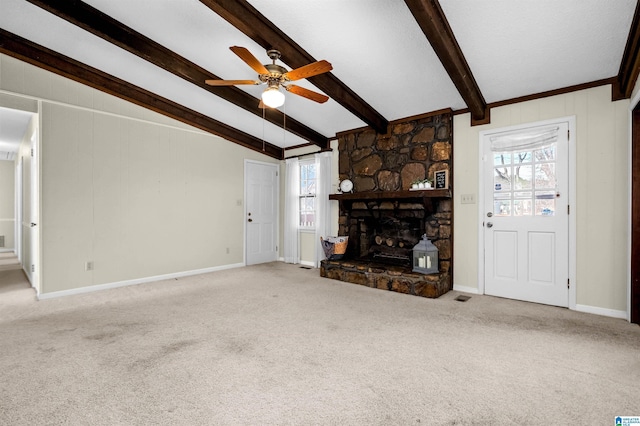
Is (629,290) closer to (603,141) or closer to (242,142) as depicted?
(603,141)

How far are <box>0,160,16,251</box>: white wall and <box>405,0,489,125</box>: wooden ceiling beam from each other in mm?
10320

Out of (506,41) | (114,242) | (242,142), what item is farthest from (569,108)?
(114,242)

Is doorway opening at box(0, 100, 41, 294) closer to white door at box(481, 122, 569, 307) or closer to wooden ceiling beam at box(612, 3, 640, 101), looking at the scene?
white door at box(481, 122, 569, 307)

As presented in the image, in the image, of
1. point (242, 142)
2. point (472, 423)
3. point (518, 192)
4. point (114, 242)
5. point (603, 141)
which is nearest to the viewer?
point (472, 423)

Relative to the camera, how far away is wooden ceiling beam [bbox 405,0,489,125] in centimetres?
238

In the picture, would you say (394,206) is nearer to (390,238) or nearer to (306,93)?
(390,238)

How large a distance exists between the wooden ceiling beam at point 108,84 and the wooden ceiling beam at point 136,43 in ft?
3.59

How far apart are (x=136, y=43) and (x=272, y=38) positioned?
61.3 inches

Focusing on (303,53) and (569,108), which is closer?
(303,53)

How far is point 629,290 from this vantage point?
10.0 feet

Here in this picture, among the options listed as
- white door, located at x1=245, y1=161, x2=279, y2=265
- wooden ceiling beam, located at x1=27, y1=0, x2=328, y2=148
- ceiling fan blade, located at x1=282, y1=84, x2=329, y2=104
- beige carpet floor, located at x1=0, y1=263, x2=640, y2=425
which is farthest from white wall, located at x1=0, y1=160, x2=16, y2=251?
ceiling fan blade, located at x1=282, y1=84, x2=329, y2=104

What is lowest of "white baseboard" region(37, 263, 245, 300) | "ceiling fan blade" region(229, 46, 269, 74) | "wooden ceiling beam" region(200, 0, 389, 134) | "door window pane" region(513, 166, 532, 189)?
"white baseboard" region(37, 263, 245, 300)

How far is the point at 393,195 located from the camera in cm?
448

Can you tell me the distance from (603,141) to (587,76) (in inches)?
28.2
